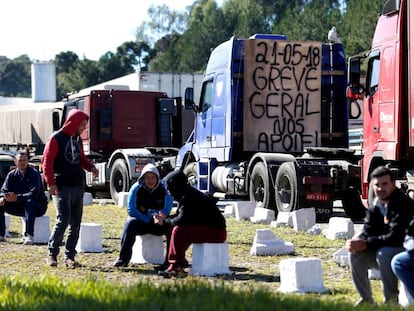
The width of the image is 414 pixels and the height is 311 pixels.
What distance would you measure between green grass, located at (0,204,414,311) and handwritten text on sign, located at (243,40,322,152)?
5.21 meters

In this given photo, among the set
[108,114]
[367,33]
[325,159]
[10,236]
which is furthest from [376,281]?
[367,33]

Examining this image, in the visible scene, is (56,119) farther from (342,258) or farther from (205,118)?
(342,258)

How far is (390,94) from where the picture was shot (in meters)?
15.2

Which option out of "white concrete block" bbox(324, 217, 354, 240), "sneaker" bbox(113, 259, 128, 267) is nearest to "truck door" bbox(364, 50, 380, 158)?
"white concrete block" bbox(324, 217, 354, 240)

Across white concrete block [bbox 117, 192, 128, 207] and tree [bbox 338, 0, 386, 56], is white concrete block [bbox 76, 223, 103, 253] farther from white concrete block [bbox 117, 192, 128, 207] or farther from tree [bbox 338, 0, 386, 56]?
tree [bbox 338, 0, 386, 56]

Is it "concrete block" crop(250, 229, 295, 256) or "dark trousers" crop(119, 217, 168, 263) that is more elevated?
"dark trousers" crop(119, 217, 168, 263)

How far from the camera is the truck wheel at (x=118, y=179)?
79.6ft

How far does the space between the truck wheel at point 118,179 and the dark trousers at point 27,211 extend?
8.91 metres

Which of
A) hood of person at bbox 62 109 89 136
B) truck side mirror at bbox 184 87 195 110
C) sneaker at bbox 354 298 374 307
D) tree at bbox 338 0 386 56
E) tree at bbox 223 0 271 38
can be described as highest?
tree at bbox 223 0 271 38

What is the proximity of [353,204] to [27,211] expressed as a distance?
6.92 m

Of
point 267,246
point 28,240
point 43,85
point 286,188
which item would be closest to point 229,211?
point 286,188

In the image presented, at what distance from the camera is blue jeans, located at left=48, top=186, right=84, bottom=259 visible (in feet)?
38.8

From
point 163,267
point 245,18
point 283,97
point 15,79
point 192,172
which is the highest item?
point 245,18

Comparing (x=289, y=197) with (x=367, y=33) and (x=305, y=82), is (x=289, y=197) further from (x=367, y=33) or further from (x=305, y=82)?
(x=367, y=33)
